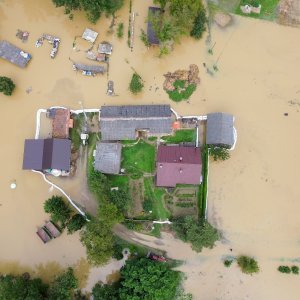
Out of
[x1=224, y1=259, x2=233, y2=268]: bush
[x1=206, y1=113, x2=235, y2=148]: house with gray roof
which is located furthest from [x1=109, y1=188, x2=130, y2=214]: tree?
[x1=224, y1=259, x2=233, y2=268]: bush

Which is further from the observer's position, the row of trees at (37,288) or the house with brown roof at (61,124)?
the house with brown roof at (61,124)

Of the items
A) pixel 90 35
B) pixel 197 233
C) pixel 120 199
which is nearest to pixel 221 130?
pixel 197 233

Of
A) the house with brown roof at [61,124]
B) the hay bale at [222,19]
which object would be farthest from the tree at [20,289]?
the hay bale at [222,19]

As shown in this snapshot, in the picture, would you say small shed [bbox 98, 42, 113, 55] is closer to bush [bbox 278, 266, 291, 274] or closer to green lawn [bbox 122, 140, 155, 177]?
A: green lawn [bbox 122, 140, 155, 177]

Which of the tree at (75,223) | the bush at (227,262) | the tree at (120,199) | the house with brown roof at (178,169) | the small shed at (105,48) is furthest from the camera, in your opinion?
the small shed at (105,48)

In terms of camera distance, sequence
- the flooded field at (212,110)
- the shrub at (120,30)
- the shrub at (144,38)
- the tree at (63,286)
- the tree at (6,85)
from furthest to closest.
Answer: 1. the shrub at (120,30)
2. the shrub at (144,38)
3. the tree at (6,85)
4. the flooded field at (212,110)
5. the tree at (63,286)

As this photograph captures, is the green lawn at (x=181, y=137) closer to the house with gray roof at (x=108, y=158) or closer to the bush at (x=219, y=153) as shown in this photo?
the bush at (x=219, y=153)

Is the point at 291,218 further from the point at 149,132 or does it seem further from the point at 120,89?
the point at 120,89
